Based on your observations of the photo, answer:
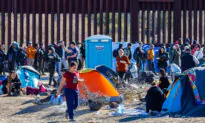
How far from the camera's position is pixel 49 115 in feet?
57.8

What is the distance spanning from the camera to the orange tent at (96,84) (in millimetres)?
18969

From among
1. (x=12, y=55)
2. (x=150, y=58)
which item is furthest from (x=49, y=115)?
(x=150, y=58)

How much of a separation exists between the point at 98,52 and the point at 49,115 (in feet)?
29.6

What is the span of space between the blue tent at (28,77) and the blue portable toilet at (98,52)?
3.43 metres

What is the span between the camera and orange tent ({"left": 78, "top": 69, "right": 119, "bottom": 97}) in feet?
62.2

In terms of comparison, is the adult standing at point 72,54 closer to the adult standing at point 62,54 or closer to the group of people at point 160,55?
the adult standing at point 62,54

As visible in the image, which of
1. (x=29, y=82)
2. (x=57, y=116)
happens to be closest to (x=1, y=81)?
(x=29, y=82)

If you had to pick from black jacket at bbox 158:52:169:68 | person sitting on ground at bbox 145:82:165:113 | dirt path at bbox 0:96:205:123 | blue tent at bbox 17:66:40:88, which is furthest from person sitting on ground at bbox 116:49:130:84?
person sitting on ground at bbox 145:82:165:113

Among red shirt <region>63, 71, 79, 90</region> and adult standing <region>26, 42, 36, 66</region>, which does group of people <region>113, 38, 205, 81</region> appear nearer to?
adult standing <region>26, 42, 36, 66</region>

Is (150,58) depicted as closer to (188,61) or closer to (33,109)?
(188,61)

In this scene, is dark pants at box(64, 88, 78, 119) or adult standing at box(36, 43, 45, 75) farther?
adult standing at box(36, 43, 45, 75)

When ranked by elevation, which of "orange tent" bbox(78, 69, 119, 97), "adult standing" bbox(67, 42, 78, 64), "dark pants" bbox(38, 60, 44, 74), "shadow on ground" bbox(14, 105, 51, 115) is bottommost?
"shadow on ground" bbox(14, 105, 51, 115)

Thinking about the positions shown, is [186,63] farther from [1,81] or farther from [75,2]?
[75,2]

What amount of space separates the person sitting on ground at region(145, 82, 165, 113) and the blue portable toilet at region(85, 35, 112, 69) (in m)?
8.98
